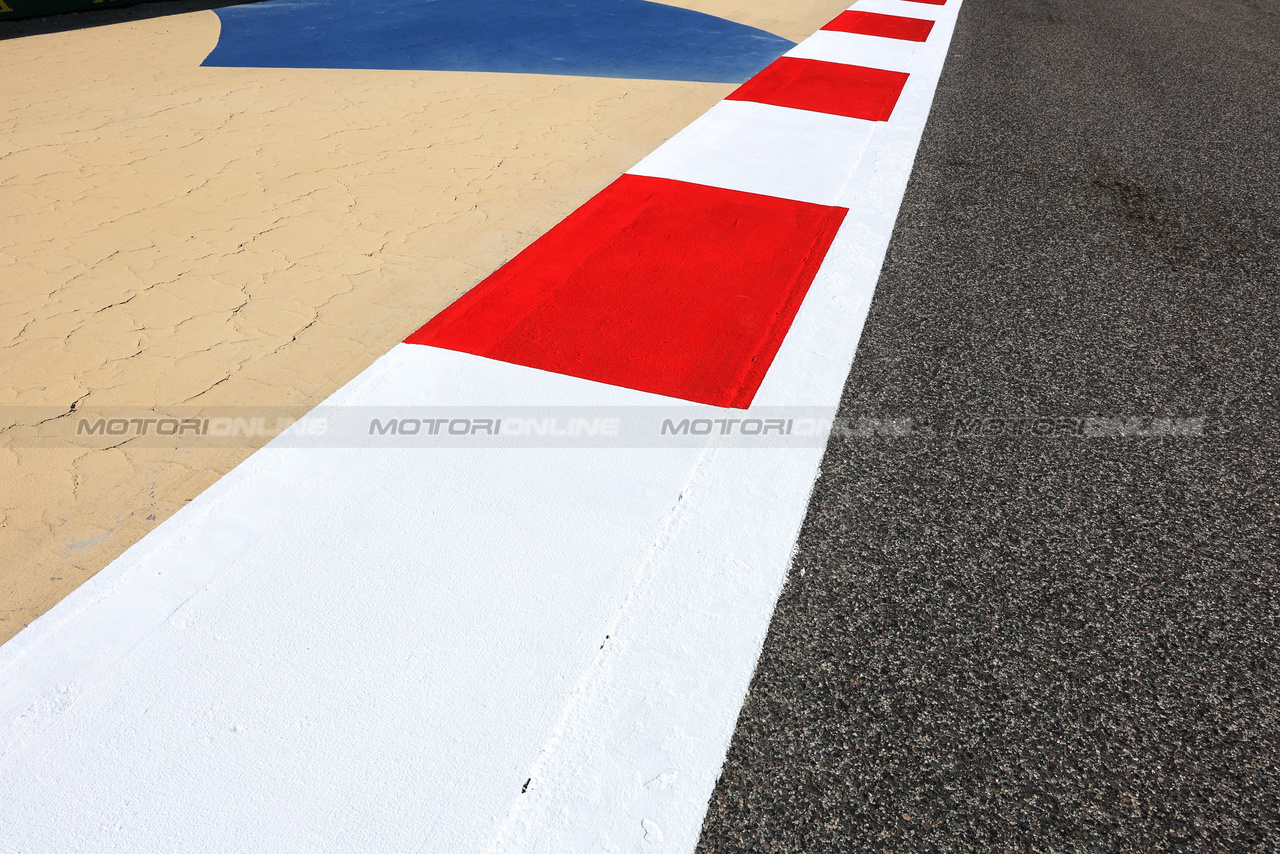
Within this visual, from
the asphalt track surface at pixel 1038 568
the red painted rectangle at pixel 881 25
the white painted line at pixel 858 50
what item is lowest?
the asphalt track surface at pixel 1038 568

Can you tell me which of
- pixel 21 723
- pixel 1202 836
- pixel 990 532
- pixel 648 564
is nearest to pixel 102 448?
pixel 21 723

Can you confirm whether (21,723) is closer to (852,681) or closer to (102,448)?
(102,448)

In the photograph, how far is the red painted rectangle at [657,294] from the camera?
3.07 m

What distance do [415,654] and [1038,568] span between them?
5.55ft

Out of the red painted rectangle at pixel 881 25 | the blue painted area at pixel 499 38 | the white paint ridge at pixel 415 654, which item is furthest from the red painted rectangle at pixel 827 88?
the white paint ridge at pixel 415 654

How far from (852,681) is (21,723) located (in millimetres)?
1886

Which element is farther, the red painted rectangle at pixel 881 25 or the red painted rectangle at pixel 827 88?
the red painted rectangle at pixel 881 25

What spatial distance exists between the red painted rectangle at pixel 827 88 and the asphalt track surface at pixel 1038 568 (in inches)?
72.1

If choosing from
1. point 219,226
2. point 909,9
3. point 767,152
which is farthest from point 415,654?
point 909,9

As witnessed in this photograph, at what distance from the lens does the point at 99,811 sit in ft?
5.36

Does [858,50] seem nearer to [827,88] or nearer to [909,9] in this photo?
[827,88]

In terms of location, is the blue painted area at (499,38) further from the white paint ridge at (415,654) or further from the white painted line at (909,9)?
the white paint ridge at (415,654)

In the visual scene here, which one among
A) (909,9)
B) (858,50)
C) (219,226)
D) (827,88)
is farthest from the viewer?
(909,9)

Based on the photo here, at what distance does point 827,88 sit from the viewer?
259 inches
